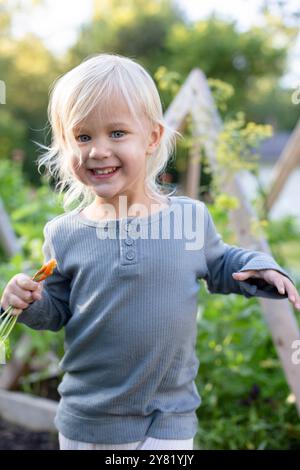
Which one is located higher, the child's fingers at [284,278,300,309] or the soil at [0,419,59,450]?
the child's fingers at [284,278,300,309]

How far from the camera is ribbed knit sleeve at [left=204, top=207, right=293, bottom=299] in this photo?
63.6 inches

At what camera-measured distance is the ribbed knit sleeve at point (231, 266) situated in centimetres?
161

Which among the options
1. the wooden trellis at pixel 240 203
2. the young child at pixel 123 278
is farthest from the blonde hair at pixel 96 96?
the wooden trellis at pixel 240 203

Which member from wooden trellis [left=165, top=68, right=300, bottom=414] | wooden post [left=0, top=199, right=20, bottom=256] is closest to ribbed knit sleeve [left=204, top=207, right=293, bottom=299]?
wooden trellis [left=165, top=68, right=300, bottom=414]

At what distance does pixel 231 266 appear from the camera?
1.71m

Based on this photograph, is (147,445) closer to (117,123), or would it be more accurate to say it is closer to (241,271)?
(241,271)

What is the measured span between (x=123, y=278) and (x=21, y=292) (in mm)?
252

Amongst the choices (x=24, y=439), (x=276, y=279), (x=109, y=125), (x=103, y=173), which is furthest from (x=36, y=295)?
(x=24, y=439)

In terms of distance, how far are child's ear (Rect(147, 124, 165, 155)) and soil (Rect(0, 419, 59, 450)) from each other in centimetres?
184

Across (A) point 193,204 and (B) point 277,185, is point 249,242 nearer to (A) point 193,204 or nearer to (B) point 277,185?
(A) point 193,204

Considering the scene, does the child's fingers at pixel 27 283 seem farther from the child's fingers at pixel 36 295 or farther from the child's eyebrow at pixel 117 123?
the child's eyebrow at pixel 117 123

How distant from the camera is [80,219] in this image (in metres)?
1.71

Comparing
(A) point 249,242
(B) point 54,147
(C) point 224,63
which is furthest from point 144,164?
(C) point 224,63

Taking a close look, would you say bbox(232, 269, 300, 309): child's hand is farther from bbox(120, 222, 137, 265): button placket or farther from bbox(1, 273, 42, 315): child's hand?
bbox(1, 273, 42, 315): child's hand
